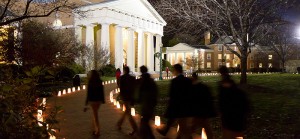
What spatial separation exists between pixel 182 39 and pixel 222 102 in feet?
339

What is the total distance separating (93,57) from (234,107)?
40380mm

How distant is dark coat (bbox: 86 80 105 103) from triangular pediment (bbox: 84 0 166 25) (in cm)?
4134

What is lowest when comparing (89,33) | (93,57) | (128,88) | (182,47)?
(128,88)

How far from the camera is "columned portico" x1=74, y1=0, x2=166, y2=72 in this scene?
2061 inches

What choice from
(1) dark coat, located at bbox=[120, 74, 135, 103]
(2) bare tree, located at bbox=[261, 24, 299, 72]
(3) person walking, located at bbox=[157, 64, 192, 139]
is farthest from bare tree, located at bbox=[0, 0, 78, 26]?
→ (2) bare tree, located at bbox=[261, 24, 299, 72]

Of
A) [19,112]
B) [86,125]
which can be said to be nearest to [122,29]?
[86,125]

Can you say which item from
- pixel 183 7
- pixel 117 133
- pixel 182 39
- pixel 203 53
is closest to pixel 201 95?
pixel 117 133

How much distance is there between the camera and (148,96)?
30.5ft

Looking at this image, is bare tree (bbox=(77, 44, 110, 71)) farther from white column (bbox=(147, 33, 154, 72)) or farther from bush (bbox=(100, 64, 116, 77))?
white column (bbox=(147, 33, 154, 72))

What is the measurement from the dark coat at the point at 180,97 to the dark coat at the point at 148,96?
82cm

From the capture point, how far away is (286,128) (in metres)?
12.6

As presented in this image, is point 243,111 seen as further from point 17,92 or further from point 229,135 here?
point 17,92

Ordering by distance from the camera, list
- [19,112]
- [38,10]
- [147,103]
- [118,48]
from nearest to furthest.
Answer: [19,112]
[147,103]
[38,10]
[118,48]

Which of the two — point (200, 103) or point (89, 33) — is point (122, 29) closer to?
point (89, 33)
